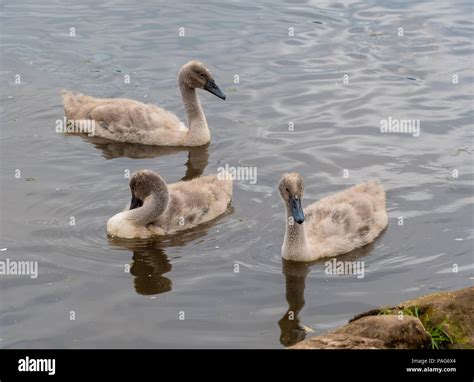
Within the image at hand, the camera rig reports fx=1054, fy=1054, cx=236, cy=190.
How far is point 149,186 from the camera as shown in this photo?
12.1 meters

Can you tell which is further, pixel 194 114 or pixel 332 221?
pixel 194 114

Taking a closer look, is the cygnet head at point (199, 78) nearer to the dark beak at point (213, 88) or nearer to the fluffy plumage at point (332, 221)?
the dark beak at point (213, 88)

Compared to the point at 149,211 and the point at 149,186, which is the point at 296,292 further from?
the point at 149,186

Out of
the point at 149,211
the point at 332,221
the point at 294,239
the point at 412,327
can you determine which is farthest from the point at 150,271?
the point at 412,327

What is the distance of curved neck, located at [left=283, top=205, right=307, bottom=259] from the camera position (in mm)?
11289

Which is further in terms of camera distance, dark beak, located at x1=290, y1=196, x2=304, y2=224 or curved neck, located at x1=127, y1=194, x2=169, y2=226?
curved neck, located at x1=127, y1=194, x2=169, y2=226

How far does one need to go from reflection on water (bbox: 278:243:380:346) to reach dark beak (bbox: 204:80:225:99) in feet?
14.5

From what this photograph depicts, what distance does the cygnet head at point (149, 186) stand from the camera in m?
12.1

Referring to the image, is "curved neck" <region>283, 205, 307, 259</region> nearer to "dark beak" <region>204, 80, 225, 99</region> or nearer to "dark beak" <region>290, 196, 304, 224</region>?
"dark beak" <region>290, 196, 304, 224</region>

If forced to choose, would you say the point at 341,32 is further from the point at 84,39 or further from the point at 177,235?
the point at 177,235

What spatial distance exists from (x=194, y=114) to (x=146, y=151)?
35.5 inches

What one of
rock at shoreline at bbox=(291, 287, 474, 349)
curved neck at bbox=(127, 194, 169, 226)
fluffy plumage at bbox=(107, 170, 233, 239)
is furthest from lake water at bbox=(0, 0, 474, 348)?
rock at shoreline at bbox=(291, 287, 474, 349)

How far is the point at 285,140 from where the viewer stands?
48.3ft

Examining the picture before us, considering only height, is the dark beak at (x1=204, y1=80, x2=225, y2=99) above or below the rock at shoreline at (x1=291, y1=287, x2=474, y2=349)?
above
